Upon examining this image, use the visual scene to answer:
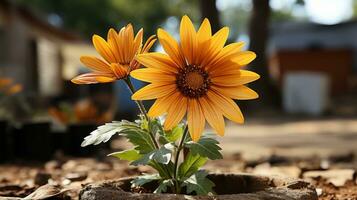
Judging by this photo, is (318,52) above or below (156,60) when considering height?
above

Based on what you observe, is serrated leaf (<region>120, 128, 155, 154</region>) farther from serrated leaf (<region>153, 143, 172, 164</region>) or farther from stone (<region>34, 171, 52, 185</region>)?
stone (<region>34, 171, 52, 185</region>)

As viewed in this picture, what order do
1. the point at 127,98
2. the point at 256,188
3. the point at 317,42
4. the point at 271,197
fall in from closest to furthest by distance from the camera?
the point at 271,197
the point at 256,188
the point at 127,98
the point at 317,42

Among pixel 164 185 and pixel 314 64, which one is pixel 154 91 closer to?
pixel 164 185

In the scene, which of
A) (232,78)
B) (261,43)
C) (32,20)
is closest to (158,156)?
(232,78)

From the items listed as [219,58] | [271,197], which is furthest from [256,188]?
[219,58]

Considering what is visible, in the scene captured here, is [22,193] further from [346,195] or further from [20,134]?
[20,134]
